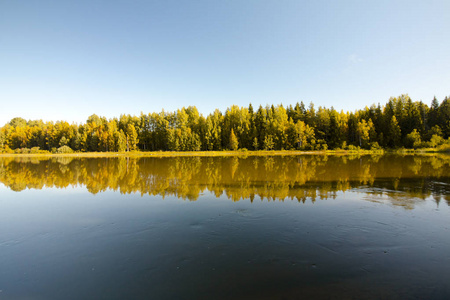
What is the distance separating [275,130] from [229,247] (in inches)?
3012

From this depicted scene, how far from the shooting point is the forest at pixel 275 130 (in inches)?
2894

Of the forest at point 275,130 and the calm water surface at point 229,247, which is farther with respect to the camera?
the forest at point 275,130

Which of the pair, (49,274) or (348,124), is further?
(348,124)

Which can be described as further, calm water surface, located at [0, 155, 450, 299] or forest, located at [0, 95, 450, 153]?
forest, located at [0, 95, 450, 153]

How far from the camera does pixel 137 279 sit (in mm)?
5492

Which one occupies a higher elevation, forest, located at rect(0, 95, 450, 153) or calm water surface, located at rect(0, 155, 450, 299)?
forest, located at rect(0, 95, 450, 153)

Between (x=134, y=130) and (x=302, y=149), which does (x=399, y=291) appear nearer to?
(x=302, y=149)

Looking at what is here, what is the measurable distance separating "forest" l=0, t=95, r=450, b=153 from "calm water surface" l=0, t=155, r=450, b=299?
221 feet

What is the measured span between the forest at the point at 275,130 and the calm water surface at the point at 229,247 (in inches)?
2653

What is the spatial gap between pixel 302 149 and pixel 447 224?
70.2 m

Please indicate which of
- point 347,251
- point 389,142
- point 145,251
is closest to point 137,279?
point 145,251

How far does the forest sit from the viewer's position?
2894 inches

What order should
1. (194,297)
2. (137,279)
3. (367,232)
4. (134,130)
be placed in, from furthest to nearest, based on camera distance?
(134,130) → (367,232) → (137,279) → (194,297)

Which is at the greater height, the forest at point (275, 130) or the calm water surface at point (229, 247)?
the forest at point (275, 130)
